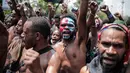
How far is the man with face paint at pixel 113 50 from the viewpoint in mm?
2930

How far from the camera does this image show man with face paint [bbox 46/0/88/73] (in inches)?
186

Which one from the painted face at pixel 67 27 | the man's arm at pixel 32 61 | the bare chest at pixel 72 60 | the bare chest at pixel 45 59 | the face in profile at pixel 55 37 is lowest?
the face in profile at pixel 55 37

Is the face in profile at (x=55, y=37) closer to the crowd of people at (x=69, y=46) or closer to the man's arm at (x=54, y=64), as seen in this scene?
the crowd of people at (x=69, y=46)

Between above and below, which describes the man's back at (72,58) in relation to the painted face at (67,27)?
below

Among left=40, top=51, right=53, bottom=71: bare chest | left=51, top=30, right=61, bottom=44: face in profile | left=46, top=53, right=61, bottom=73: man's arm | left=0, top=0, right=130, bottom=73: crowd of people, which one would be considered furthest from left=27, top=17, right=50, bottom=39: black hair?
left=51, top=30, right=61, bottom=44: face in profile

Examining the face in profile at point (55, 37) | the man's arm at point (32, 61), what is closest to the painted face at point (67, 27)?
the face in profile at point (55, 37)

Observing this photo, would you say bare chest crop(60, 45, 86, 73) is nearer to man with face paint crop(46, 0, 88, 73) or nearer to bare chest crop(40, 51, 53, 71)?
man with face paint crop(46, 0, 88, 73)

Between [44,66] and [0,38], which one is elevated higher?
[0,38]

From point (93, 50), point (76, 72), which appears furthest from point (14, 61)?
point (93, 50)

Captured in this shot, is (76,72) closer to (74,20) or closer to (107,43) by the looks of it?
(74,20)

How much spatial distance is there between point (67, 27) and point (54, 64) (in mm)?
728

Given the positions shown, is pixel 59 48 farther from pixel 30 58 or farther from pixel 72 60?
pixel 30 58

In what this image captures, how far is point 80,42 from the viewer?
192 inches

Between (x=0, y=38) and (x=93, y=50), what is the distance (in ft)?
13.0
